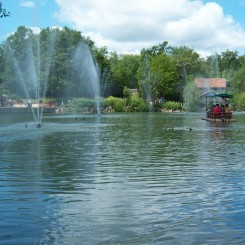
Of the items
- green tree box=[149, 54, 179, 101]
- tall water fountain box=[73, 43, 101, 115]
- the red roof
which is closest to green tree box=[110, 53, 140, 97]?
tall water fountain box=[73, 43, 101, 115]

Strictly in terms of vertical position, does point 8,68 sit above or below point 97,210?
above

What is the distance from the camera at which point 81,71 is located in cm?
10462

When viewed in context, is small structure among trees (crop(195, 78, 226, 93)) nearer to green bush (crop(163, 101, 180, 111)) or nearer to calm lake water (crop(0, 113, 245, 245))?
green bush (crop(163, 101, 180, 111))

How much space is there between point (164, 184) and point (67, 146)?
37.7 feet

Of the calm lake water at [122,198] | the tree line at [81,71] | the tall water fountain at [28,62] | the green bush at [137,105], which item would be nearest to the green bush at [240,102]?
the tree line at [81,71]

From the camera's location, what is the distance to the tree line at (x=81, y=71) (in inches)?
3912

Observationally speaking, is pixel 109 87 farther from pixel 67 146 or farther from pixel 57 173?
pixel 57 173

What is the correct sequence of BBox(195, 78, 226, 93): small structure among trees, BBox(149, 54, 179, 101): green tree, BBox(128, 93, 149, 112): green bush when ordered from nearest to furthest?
BBox(128, 93, 149, 112): green bush, BBox(149, 54, 179, 101): green tree, BBox(195, 78, 226, 93): small structure among trees

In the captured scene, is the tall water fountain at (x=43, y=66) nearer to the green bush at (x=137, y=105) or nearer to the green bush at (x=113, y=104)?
the green bush at (x=113, y=104)

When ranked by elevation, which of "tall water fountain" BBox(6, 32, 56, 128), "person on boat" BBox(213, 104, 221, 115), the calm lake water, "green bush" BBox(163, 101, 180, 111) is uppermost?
"tall water fountain" BBox(6, 32, 56, 128)

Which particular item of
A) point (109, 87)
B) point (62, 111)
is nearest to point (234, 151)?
point (62, 111)

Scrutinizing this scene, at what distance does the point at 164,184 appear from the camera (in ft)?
40.9

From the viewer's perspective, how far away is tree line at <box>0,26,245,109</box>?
326 feet

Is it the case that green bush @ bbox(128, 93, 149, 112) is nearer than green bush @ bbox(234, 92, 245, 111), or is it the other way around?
green bush @ bbox(234, 92, 245, 111)
